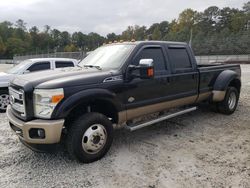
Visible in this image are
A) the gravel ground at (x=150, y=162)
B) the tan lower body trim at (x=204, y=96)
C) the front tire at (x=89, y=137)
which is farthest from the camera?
the tan lower body trim at (x=204, y=96)

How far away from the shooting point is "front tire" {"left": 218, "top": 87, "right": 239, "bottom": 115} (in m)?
6.24

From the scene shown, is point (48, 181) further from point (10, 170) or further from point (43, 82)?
point (43, 82)

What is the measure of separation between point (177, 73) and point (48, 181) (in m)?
3.19

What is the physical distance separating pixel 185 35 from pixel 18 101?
62.4 meters

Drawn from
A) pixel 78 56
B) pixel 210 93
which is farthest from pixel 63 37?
pixel 210 93

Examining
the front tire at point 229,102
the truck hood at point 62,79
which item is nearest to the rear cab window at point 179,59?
the front tire at point 229,102

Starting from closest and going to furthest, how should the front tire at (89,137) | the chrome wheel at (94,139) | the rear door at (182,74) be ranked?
the front tire at (89,137), the chrome wheel at (94,139), the rear door at (182,74)

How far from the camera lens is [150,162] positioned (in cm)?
377

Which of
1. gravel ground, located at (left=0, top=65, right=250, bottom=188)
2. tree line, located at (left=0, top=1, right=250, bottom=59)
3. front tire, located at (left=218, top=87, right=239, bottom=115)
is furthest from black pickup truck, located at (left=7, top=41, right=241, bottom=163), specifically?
tree line, located at (left=0, top=1, right=250, bottom=59)

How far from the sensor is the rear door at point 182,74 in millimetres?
4961

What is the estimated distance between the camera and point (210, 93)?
602 cm

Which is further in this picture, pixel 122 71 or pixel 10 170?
pixel 122 71

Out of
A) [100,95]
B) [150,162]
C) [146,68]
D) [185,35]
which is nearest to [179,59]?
[146,68]

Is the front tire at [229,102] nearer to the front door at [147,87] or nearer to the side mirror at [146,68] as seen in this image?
the front door at [147,87]
